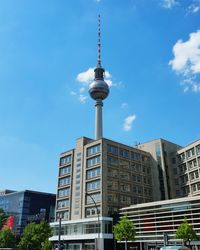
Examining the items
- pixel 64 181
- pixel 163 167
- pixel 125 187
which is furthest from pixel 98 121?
pixel 125 187

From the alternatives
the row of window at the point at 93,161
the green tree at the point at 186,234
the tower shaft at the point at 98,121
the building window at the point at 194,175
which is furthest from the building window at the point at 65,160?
the green tree at the point at 186,234

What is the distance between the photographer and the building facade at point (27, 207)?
438 feet

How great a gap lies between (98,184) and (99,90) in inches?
2049

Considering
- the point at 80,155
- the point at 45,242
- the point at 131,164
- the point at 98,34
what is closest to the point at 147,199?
the point at 131,164

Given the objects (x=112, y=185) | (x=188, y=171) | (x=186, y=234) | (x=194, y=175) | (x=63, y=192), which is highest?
(x=188, y=171)

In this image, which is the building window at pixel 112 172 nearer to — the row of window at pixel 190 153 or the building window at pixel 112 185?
the building window at pixel 112 185

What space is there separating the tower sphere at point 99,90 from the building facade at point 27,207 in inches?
2152

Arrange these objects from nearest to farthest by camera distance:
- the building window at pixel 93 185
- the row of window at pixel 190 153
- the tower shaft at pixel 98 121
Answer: the building window at pixel 93 185, the row of window at pixel 190 153, the tower shaft at pixel 98 121

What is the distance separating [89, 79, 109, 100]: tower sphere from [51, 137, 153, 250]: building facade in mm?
33481

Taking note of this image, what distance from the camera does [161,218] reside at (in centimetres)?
7062

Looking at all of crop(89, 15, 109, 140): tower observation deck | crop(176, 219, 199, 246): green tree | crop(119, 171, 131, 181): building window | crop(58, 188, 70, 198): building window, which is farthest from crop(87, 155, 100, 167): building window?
crop(176, 219, 199, 246): green tree

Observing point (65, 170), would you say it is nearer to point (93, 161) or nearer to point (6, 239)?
point (93, 161)

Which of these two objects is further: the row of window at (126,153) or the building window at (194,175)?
the row of window at (126,153)

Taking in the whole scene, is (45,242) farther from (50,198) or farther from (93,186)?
(50,198)
